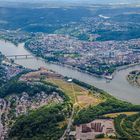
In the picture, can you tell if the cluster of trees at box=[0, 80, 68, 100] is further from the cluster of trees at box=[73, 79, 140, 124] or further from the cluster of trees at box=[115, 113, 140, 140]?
the cluster of trees at box=[115, 113, 140, 140]

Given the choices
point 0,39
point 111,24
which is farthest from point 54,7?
point 0,39

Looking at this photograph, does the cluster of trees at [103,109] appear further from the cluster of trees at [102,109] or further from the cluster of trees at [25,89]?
the cluster of trees at [25,89]

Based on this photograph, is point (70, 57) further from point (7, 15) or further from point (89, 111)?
point (7, 15)

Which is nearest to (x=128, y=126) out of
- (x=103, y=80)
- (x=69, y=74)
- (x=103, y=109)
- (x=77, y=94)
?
(x=103, y=109)

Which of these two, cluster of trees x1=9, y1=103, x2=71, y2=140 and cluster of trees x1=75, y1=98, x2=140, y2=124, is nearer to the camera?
cluster of trees x1=9, y1=103, x2=71, y2=140

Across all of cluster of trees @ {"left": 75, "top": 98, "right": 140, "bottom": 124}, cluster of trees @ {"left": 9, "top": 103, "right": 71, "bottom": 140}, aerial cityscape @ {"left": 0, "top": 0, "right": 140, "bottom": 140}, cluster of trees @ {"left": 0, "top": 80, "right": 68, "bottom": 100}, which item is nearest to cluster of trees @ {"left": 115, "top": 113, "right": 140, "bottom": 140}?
aerial cityscape @ {"left": 0, "top": 0, "right": 140, "bottom": 140}

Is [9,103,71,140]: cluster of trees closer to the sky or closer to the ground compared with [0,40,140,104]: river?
closer to the sky
